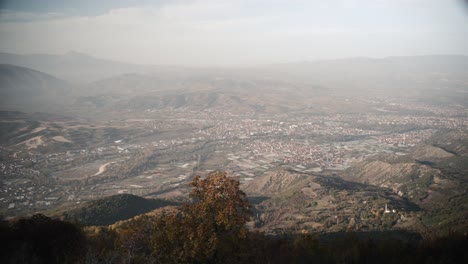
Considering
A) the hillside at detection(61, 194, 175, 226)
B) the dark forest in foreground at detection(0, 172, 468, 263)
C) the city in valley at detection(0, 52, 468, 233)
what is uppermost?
the dark forest in foreground at detection(0, 172, 468, 263)

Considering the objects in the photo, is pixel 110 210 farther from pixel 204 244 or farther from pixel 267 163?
pixel 267 163

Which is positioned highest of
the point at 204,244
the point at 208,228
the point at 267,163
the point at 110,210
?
the point at 208,228

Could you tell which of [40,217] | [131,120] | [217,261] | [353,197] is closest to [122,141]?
[131,120]

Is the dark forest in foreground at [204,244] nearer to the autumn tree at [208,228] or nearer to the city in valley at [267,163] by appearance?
the autumn tree at [208,228]

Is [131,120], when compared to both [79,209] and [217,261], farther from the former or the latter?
[217,261]

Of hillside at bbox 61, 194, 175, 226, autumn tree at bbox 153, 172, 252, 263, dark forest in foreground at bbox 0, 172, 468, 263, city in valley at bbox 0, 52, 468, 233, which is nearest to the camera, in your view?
autumn tree at bbox 153, 172, 252, 263

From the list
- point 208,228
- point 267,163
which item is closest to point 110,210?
point 208,228

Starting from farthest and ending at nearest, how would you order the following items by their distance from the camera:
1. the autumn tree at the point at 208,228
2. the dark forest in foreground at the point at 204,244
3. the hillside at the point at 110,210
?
the hillside at the point at 110,210 → the dark forest in foreground at the point at 204,244 → the autumn tree at the point at 208,228

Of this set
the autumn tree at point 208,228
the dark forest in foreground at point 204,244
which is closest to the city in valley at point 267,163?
the dark forest in foreground at point 204,244

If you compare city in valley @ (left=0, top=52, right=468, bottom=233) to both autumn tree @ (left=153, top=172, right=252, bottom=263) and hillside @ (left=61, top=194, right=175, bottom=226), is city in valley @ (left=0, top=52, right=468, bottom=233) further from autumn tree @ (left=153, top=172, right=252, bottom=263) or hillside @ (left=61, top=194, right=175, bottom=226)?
autumn tree @ (left=153, top=172, right=252, bottom=263)

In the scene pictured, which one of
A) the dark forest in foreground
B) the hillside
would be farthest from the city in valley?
the dark forest in foreground

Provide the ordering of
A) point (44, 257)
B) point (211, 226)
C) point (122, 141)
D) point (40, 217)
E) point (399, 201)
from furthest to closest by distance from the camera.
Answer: point (122, 141)
point (399, 201)
point (40, 217)
point (44, 257)
point (211, 226)
